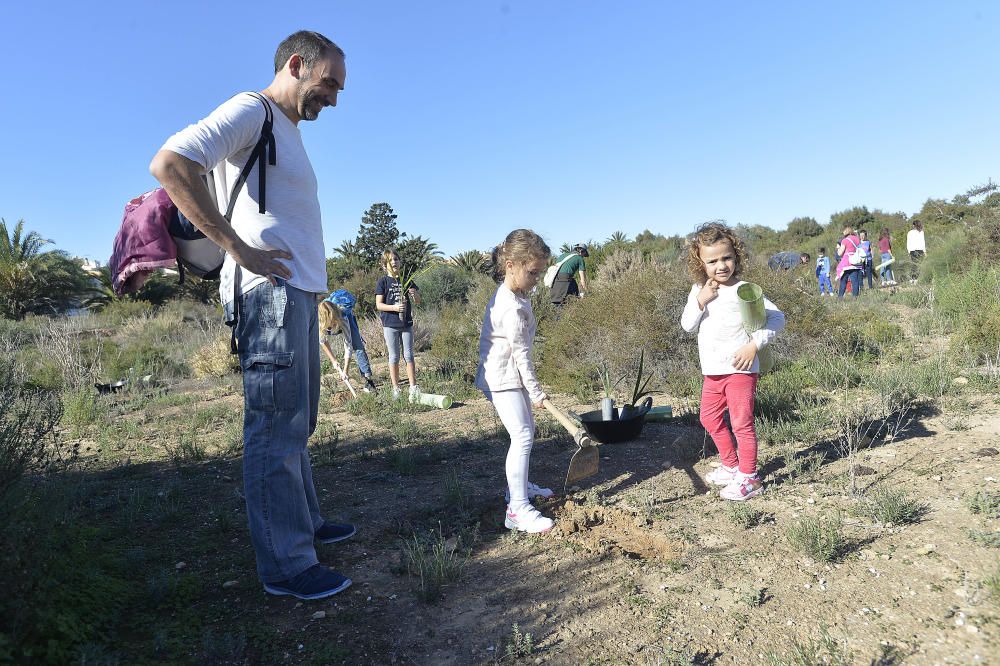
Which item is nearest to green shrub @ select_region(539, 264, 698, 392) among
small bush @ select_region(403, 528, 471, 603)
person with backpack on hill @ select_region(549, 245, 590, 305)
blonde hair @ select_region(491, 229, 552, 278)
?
person with backpack on hill @ select_region(549, 245, 590, 305)

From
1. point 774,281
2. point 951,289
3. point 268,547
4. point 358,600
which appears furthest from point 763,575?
point 951,289

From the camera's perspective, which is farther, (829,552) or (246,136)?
(829,552)

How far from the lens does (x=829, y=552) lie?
2656mm

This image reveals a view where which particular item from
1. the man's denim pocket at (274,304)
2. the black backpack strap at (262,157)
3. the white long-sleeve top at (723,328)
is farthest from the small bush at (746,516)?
the black backpack strap at (262,157)

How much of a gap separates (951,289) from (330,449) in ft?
25.7

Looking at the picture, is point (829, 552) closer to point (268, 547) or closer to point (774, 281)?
point (268, 547)

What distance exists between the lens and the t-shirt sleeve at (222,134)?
7.04 feet

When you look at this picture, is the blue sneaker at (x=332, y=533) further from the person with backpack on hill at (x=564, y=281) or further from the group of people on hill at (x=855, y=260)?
the group of people on hill at (x=855, y=260)

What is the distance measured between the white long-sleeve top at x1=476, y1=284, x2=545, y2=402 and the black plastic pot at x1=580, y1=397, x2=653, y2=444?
1257mm

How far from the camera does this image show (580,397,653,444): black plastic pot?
14.5 feet

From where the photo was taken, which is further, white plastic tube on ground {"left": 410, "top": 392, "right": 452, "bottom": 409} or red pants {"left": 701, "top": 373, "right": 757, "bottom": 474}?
white plastic tube on ground {"left": 410, "top": 392, "right": 452, "bottom": 409}

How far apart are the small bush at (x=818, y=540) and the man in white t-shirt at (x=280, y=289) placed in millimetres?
1995

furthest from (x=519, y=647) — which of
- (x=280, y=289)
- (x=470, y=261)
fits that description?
(x=470, y=261)

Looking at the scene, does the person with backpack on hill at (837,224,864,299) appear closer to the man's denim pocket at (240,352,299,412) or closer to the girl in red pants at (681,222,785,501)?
the girl in red pants at (681,222,785,501)
